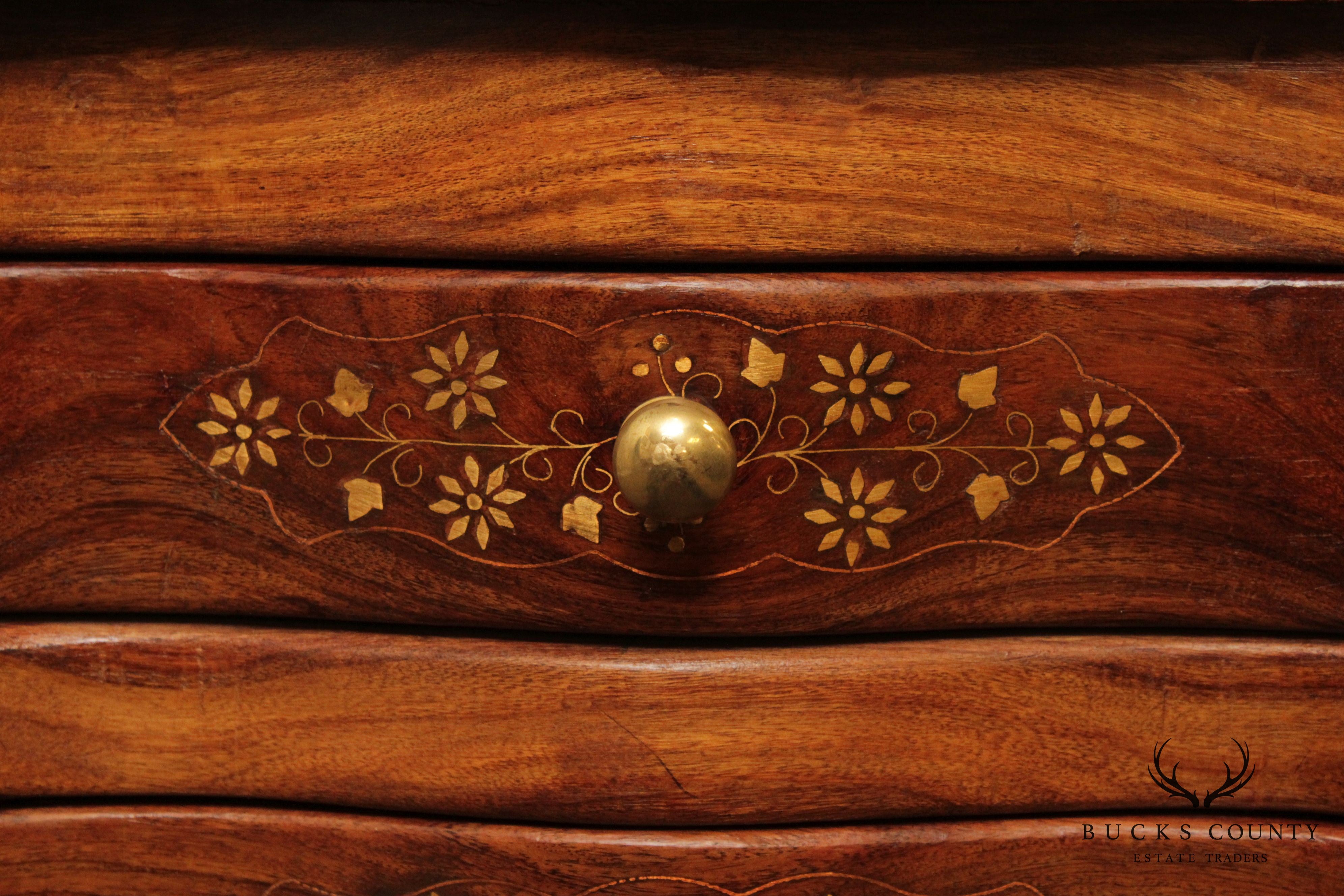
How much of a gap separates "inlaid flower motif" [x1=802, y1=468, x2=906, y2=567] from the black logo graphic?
0.51 ft

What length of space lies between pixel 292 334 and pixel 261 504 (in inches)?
2.9

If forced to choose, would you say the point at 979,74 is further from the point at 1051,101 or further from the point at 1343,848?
the point at 1343,848

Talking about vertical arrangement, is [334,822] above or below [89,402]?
below

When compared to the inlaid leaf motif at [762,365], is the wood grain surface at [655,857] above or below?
below

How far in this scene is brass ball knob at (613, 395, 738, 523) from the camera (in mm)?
314

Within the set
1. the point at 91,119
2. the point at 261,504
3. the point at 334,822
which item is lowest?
the point at 334,822

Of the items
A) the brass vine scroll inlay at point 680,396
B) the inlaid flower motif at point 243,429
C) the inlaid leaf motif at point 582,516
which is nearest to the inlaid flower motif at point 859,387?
the brass vine scroll inlay at point 680,396

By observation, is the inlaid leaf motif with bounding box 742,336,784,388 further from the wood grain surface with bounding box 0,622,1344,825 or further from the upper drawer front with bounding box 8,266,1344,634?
the wood grain surface with bounding box 0,622,1344,825

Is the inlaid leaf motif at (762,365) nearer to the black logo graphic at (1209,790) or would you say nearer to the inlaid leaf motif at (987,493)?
the inlaid leaf motif at (987,493)

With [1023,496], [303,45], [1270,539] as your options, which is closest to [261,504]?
[303,45]

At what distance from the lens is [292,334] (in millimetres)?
368

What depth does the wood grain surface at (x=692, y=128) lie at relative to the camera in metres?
0.35

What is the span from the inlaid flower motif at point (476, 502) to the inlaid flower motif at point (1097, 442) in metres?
0.23

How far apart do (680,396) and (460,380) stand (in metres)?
0.09
